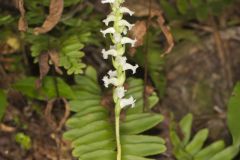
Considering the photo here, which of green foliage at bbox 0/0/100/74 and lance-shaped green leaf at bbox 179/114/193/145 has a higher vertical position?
green foliage at bbox 0/0/100/74

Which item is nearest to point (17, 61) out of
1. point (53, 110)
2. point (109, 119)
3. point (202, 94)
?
point (53, 110)

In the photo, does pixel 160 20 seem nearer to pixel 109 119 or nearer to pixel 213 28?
pixel 109 119

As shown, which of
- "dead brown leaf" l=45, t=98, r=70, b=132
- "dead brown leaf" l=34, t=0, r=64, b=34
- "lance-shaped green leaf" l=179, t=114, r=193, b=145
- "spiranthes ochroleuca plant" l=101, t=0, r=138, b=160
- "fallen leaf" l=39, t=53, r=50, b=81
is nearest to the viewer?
"spiranthes ochroleuca plant" l=101, t=0, r=138, b=160

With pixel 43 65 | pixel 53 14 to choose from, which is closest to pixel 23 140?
pixel 43 65

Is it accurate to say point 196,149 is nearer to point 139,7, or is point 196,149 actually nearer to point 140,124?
point 140,124

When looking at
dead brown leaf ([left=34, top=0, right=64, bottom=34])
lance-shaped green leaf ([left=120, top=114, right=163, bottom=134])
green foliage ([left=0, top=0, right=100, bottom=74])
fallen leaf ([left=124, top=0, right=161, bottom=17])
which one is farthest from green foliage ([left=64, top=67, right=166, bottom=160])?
dead brown leaf ([left=34, top=0, right=64, bottom=34])

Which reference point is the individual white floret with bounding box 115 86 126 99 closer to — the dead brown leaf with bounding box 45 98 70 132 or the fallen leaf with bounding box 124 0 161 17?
the dead brown leaf with bounding box 45 98 70 132

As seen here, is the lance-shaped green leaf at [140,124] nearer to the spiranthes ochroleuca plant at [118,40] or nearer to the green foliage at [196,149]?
the green foliage at [196,149]
